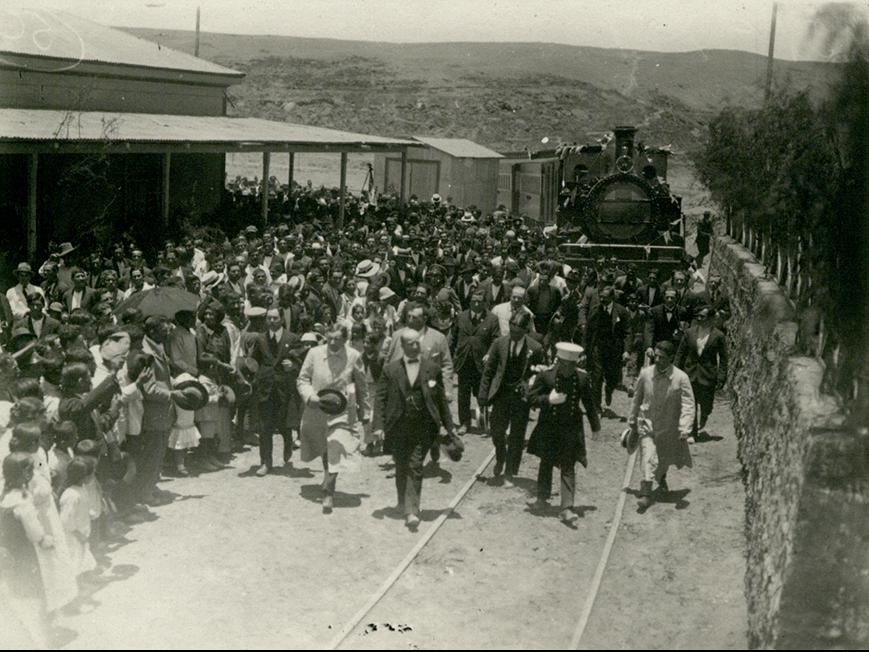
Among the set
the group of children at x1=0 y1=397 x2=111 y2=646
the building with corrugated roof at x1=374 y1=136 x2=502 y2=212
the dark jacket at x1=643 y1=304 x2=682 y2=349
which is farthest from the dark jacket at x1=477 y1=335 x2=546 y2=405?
the building with corrugated roof at x1=374 y1=136 x2=502 y2=212

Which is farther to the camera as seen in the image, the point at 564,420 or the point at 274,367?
the point at 274,367

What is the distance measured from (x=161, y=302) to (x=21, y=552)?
390cm

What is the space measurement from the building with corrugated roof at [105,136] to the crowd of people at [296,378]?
14.0 ft

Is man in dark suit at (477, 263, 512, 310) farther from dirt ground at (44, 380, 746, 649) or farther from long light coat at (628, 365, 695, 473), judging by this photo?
long light coat at (628, 365, 695, 473)

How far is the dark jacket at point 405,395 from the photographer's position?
8.99 m

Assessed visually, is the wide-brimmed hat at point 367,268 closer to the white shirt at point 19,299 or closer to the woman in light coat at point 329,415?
the white shirt at point 19,299

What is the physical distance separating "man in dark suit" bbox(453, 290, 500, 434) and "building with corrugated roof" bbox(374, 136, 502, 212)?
2403cm

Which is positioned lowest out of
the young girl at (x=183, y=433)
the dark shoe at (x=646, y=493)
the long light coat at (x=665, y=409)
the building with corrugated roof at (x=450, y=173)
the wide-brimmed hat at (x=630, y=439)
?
the dark shoe at (x=646, y=493)

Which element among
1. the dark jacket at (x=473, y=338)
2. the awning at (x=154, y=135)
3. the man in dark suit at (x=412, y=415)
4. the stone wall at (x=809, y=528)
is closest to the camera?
the stone wall at (x=809, y=528)

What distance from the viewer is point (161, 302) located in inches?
394

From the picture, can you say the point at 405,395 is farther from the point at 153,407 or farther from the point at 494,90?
the point at 494,90

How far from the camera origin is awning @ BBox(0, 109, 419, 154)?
1641 centimetres

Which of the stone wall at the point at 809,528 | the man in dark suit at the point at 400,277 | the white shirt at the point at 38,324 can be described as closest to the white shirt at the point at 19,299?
the white shirt at the point at 38,324

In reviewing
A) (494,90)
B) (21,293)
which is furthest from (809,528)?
(494,90)
